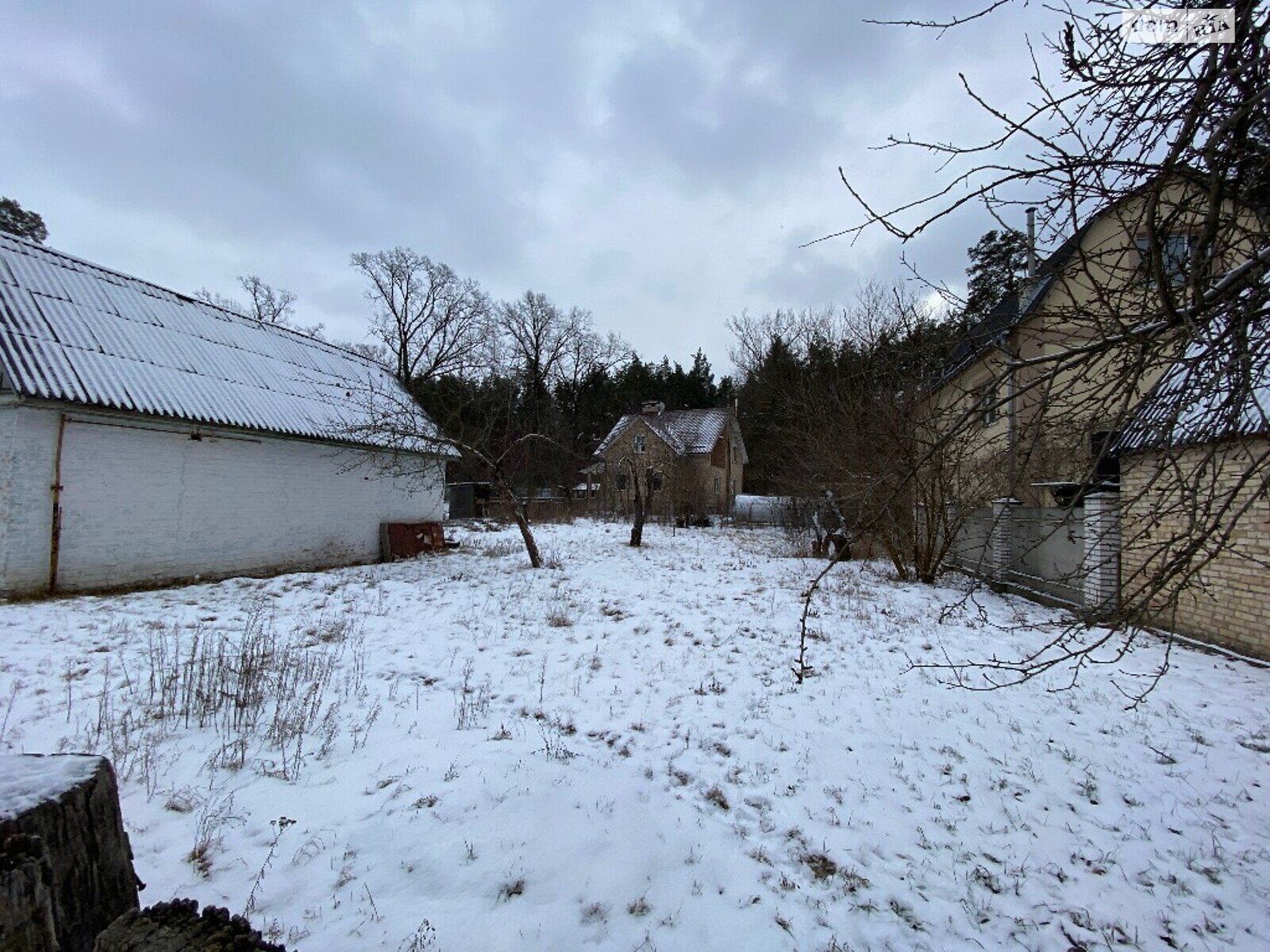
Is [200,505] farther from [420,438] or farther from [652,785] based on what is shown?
[652,785]

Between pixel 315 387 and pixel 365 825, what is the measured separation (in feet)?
41.8

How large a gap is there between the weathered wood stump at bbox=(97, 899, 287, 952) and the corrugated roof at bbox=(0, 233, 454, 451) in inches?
390

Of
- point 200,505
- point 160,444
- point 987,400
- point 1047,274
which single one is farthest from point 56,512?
point 1047,274

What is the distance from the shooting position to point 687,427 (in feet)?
117

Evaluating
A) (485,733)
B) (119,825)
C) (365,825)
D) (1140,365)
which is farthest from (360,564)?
(1140,365)

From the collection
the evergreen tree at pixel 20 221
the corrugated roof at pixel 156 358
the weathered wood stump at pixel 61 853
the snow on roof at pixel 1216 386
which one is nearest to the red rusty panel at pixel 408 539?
the corrugated roof at pixel 156 358

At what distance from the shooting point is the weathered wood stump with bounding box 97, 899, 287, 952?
3.75ft

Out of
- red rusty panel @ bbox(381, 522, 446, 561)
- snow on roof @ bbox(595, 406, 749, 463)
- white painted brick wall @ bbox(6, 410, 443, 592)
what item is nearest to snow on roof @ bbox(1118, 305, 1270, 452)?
white painted brick wall @ bbox(6, 410, 443, 592)

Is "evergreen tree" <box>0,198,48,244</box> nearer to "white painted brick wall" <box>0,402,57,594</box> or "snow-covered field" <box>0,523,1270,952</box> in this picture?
"white painted brick wall" <box>0,402,57,594</box>

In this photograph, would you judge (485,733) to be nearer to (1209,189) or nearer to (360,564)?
(1209,189)

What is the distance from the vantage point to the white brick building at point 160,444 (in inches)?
326

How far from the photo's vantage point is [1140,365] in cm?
218

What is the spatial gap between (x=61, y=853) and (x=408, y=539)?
542 inches

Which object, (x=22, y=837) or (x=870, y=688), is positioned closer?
(x=22, y=837)
